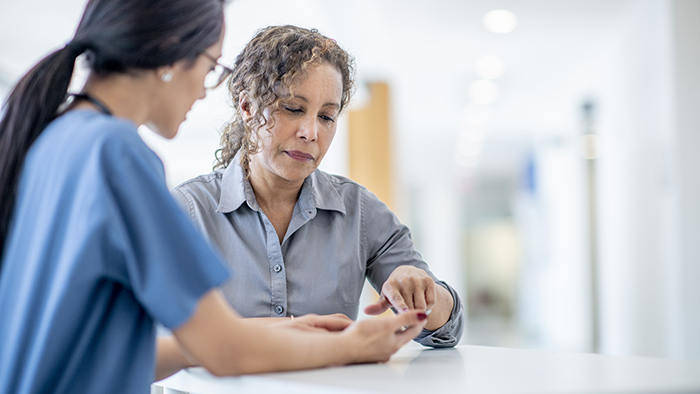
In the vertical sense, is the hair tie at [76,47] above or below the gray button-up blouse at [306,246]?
above

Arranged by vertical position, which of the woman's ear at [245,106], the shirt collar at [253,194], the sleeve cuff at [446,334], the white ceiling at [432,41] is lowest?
the sleeve cuff at [446,334]

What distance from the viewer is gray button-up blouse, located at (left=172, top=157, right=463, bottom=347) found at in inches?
51.4

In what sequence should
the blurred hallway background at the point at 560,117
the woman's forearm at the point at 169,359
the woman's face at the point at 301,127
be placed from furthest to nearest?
1. the blurred hallway background at the point at 560,117
2. the woman's face at the point at 301,127
3. the woman's forearm at the point at 169,359

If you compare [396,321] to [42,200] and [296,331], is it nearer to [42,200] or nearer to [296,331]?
[296,331]

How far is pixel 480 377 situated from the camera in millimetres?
847

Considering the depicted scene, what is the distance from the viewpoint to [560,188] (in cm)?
795

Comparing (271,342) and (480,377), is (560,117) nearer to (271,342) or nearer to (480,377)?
(480,377)

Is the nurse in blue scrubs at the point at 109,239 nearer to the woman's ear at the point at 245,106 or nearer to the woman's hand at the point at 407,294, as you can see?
the woman's hand at the point at 407,294

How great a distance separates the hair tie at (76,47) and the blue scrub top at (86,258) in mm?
136

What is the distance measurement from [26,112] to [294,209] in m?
0.70

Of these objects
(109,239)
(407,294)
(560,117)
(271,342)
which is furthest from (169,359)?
(560,117)

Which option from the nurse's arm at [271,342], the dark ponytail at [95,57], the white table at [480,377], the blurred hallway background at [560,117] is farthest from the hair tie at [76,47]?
the blurred hallway background at [560,117]

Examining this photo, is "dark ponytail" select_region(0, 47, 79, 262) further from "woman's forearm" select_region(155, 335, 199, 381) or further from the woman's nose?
the woman's nose

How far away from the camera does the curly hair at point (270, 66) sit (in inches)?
53.1
